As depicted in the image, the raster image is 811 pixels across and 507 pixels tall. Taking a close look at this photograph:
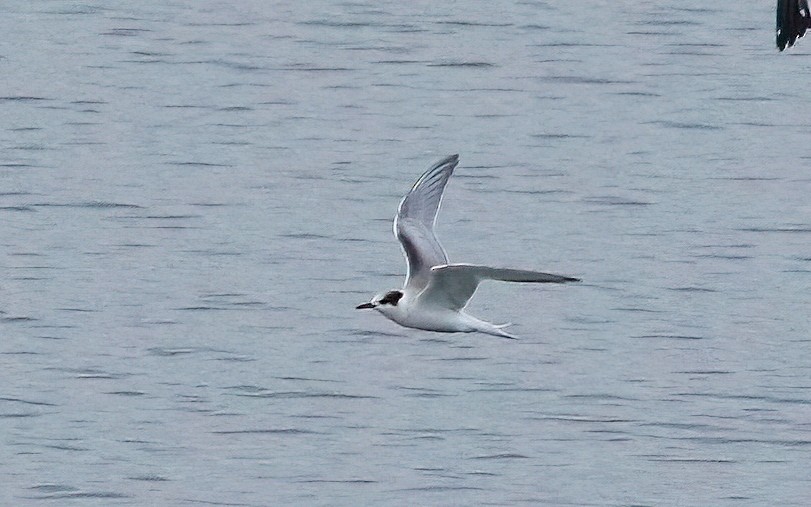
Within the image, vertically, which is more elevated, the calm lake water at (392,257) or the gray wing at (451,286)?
the gray wing at (451,286)

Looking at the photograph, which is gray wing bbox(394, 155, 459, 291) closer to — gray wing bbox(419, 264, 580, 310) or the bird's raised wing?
gray wing bbox(419, 264, 580, 310)

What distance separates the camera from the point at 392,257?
13.5 meters

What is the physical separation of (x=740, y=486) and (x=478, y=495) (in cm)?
121

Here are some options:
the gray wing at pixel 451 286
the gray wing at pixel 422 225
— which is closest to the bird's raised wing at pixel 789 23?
the gray wing at pixel 451 286

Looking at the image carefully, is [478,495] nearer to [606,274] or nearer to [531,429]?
[531,429]

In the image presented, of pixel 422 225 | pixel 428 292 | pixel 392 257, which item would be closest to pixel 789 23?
pixel 428 292

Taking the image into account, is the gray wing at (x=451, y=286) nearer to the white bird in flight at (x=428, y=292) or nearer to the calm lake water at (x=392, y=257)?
the white bird in flight at (x=428, y=292)

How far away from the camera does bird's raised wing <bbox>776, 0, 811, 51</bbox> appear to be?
367 inches

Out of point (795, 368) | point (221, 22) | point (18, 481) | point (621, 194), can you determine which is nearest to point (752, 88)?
point (621, 194)

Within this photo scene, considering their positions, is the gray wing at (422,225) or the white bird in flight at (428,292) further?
the gray wing at (422,225)

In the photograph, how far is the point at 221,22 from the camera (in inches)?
846

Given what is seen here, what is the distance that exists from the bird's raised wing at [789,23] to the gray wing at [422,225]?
6.51 ft

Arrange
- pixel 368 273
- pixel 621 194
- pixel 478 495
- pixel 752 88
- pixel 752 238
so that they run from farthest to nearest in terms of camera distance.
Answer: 1. pixel 752 88
2. pixel 621 194
3. pixel 752 238
4. pixel 368 273
5. pixel 478 495

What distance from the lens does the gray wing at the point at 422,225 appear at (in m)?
10.4
